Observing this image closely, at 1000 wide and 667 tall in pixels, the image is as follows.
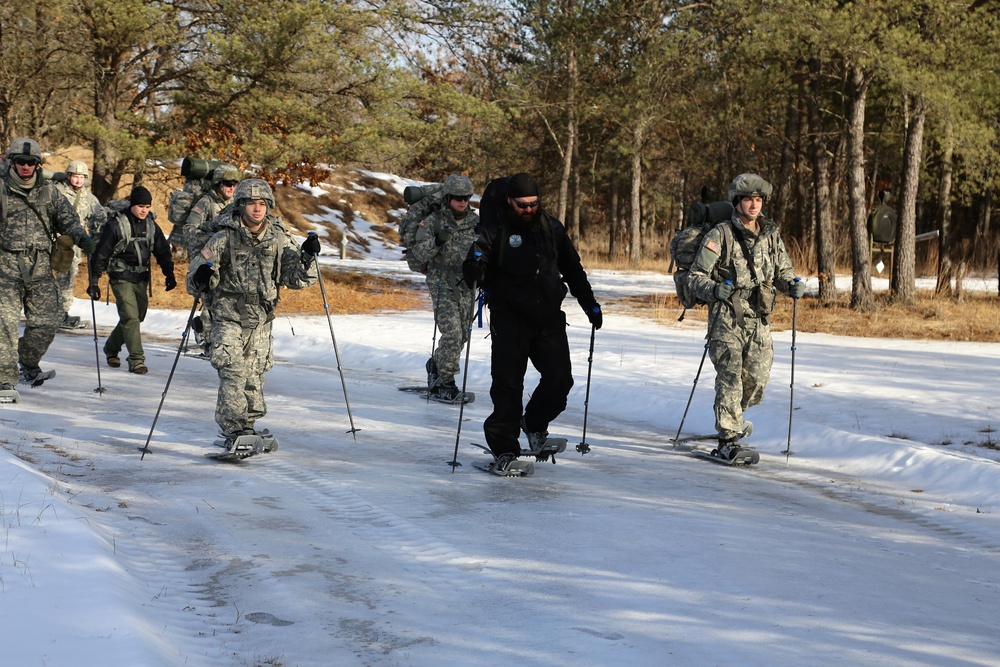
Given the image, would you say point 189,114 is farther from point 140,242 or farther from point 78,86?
point 140,242

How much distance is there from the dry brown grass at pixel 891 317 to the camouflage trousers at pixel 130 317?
1040 centimetres

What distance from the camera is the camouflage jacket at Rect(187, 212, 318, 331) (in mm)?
8805

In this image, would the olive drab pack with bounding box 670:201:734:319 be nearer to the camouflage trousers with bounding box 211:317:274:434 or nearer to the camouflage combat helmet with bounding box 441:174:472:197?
the camouflage combat helmet with bounding box 441:174:472:197

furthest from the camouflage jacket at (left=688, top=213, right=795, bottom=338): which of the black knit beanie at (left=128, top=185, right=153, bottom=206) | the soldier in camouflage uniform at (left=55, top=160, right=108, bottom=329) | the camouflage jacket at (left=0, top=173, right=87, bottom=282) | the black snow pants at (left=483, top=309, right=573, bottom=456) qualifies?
the soldier in camouflage uniform at (left=55, top=160, right=108, bottom=329)

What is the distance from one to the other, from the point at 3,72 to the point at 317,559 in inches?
962

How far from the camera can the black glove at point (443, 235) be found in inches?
481

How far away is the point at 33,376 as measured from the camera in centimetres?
1212

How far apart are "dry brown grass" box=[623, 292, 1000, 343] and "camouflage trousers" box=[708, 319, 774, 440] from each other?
33.5 feet

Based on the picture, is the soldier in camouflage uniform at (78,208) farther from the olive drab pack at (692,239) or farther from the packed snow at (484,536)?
the olive drab pack at (692,239)

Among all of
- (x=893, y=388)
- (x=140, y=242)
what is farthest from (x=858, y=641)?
(x=140, y=242)

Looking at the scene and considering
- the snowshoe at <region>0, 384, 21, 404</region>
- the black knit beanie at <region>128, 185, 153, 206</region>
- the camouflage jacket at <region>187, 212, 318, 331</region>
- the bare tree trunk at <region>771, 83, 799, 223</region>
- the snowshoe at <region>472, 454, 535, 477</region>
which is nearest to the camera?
the snowshoe at <region>472, 454, 535, 477</region>

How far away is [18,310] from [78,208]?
20.4 ft

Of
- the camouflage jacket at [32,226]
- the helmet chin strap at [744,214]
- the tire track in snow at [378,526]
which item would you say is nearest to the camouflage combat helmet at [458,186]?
the helmet chin strap at [744,214]

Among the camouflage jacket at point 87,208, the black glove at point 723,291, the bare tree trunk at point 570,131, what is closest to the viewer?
the black glove at point 723,291
